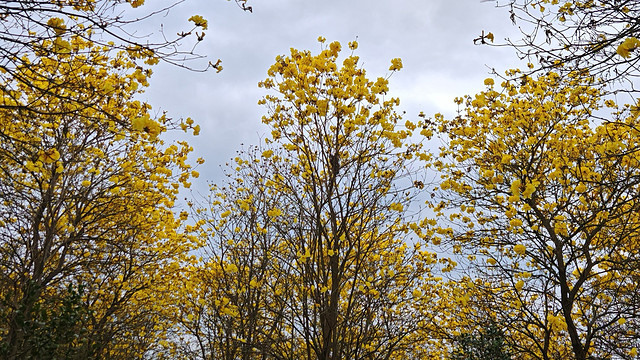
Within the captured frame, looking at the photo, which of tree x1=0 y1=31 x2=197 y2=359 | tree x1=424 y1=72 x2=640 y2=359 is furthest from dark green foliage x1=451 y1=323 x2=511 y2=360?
tree x1=0 y1=31 x2=197 y2=359

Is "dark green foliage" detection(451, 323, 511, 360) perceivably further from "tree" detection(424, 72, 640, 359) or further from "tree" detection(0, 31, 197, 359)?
"tree" detection(0, 31, 197, 359)

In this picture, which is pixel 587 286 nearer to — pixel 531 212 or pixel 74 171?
pixel 531 212

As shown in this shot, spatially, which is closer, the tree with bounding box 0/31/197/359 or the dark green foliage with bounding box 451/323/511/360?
the tree with bounding box 0/31/197/359

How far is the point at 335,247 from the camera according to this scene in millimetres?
4691

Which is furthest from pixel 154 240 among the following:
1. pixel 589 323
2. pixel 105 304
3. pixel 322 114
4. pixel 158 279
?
pixel 589 323

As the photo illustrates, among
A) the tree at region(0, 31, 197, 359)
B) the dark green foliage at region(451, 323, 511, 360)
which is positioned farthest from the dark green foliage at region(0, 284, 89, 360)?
the dark green foliage at region(451, 323, 511, 360)

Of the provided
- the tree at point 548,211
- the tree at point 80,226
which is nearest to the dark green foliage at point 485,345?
the tree at point 548,211

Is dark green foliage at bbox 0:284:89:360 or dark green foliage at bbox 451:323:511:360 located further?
dark green foliage at bbox 451:323:511:360

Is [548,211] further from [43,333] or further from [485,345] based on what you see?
[43,333]

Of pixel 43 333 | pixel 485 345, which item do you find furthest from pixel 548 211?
pixel 43 333

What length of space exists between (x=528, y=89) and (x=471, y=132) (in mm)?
1327

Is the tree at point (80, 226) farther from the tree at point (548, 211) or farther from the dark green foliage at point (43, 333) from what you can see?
the tree at point (548, 211)

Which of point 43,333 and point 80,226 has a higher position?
point 80,226

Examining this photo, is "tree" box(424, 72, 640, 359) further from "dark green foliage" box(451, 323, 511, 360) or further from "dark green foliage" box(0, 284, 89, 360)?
"dark green foliage" box(0, 284, 89, 360)
